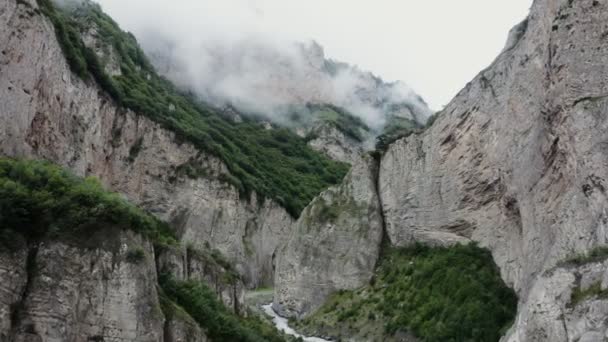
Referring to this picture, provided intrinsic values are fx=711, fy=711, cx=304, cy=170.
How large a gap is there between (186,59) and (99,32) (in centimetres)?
3575

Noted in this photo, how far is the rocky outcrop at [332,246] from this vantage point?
143ft

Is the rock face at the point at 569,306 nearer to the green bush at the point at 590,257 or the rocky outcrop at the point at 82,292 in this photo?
the green bush at the point at 590,257

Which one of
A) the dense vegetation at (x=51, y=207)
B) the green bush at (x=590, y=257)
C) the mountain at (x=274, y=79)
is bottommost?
the green bush at (x=590, y=257)

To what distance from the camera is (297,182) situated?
72.9 meters

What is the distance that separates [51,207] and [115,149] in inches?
1144

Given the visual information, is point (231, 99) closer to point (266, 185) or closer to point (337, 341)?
point (266, 185)

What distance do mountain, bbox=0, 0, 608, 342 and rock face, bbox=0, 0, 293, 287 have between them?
5.1 inches

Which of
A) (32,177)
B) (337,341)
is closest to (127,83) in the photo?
(337,341)

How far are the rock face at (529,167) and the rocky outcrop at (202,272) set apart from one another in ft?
36.1

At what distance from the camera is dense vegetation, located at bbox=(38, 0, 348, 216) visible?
147 ft

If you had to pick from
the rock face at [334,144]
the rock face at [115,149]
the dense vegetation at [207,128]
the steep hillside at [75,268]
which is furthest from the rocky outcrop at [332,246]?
the rock face at [334,144]

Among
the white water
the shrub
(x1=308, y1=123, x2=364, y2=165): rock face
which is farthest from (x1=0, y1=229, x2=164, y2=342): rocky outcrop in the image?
(x1=308, y1=123, x2=364, y2=165): rock face

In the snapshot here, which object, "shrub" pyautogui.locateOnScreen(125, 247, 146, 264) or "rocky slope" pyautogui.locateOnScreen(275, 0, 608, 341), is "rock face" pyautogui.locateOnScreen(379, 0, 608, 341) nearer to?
Answer: "rocky slope" pyautogui.locateOnScreen(275, 0, 608, 341)

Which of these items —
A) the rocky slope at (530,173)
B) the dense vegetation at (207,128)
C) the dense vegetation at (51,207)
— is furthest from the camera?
the dense vegetation at (207,128)
